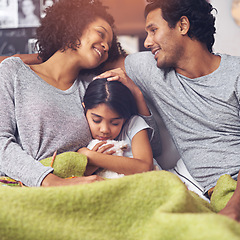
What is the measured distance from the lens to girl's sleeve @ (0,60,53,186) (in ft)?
2.72

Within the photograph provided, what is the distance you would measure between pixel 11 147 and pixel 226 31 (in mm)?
893

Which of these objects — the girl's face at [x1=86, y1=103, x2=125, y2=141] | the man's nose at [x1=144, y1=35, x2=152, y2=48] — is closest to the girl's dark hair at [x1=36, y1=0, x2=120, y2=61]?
the man's nose at [x1=144, y1=35, x2=152, y2=48]

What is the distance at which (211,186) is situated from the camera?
3.22ft

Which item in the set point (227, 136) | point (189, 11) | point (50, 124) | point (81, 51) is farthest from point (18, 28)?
point (227, 136)

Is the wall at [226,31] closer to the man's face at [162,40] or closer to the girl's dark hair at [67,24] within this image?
the man's face at [162,40]

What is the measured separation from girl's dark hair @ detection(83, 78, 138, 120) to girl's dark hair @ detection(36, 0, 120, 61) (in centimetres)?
14

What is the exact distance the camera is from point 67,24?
1.04 meters

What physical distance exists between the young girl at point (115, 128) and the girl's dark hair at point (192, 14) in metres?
0.31

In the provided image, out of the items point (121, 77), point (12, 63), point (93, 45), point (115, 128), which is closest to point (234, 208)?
point (115, 128)

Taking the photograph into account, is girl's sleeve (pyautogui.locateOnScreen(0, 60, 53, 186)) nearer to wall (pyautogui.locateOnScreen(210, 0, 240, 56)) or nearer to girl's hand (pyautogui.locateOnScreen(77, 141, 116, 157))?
girl's hand (pyautogui.locateOnScreen(77, 141, 116, 157))

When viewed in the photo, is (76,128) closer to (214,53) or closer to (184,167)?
(184,167)

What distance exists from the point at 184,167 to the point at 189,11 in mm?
555

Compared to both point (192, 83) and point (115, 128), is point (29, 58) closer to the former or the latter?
point (115, 128)

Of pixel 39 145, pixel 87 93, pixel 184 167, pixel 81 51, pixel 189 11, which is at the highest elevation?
pixel 189 11
